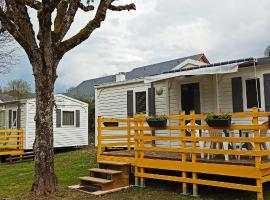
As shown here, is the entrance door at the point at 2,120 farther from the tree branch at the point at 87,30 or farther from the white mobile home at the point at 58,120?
the tree branch at the point at 87,30

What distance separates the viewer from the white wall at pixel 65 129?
17.1 m

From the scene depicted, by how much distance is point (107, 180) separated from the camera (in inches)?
295

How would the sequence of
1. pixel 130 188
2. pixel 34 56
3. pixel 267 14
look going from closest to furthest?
1. pixel 34 56
2. pixel 130 188
3. pixel 267 14

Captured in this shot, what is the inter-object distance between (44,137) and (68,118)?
1200cm

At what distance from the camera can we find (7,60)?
59.3 ft

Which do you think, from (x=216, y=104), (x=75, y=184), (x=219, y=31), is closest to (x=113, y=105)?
(x=216, y=104)

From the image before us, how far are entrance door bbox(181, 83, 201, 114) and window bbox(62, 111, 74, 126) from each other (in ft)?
30.8

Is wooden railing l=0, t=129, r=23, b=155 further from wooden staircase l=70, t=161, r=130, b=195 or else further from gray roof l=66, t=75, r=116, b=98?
gray roof l=66, t=75, r=116, b=98

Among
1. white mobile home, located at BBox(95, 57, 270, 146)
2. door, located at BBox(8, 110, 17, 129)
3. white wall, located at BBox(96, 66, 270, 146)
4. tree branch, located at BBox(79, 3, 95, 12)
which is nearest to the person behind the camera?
tree branch, located at BBox(79, 3, 95, 12)

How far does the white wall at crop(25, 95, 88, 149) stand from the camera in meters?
17.1

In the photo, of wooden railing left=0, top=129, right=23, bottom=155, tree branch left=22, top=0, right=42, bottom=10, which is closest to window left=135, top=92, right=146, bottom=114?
tree branch left=22, top=0, right=42, bottom=10

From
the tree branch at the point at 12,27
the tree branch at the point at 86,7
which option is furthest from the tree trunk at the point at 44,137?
the tree branch at the point at 86,7

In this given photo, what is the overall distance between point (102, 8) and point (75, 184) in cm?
430

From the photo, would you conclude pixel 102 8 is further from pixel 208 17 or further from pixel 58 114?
pixel 58 114
